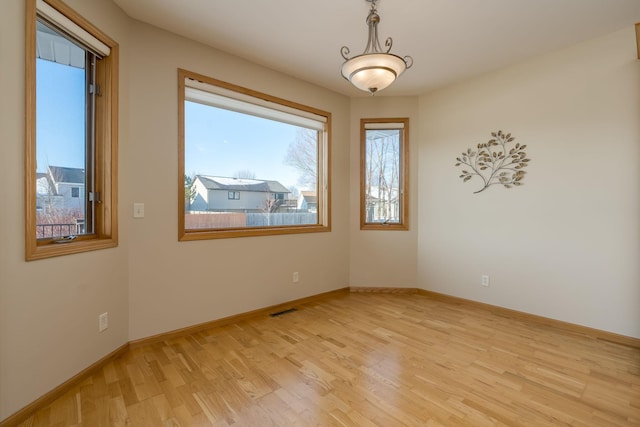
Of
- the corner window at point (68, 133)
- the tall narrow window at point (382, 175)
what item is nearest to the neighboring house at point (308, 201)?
the tall narrow window at point (382, 175)

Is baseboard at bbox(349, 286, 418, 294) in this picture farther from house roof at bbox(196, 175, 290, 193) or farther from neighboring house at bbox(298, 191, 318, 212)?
house roof at bbox(196, 175, 290, 193)

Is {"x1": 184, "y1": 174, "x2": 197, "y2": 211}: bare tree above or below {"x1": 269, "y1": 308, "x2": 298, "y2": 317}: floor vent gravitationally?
above

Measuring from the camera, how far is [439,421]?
1584 millimetres

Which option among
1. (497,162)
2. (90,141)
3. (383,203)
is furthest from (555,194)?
(90,141)

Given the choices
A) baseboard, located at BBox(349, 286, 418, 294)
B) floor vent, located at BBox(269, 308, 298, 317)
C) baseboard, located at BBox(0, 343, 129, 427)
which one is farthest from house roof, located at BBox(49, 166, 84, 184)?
baseboard, located at BBox(349, 286, 418, 294)

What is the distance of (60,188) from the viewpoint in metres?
1.93

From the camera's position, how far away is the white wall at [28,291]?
1502 millimetres

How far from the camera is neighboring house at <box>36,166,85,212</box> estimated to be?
182 cm

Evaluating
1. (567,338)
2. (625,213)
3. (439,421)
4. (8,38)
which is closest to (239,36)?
(8,38)

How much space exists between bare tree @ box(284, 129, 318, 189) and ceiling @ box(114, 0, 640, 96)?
35.1 inches

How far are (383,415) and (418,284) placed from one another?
2581mm

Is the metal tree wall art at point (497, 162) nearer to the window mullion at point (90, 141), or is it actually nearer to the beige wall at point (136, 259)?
the beige wall at point (136, 259)

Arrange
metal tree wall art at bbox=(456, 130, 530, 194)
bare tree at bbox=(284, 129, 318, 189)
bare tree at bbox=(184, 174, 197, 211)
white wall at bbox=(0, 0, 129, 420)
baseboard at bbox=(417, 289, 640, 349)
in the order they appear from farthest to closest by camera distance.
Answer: bare tree at bbox=(284, 129, 318, 189)
metal tree wall art at bbox=(456, 130, 530, 194)
bare tree at bbox=(184, 174, 197, 211)
baseboard at bbox=(417, 289, 640, 349)
white wall at bbox=(0, 0, 129, 420)

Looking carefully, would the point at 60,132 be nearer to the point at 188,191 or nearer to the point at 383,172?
the point at 188,191
